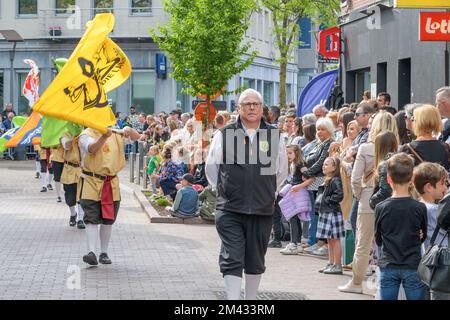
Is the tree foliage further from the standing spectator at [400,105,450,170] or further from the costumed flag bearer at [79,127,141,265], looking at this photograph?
the standing spectator at [400,105,450,170]

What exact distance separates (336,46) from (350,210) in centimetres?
1696

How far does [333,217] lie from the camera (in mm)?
13117

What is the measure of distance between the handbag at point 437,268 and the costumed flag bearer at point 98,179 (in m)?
5.86

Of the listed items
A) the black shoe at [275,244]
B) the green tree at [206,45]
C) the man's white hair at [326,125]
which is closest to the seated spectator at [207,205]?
the black shoe at [275,244]

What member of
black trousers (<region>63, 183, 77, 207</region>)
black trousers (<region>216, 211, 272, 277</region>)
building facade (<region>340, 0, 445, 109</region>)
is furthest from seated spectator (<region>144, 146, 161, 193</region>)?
black trousers (<region>216, 211, 272, 277</region>)

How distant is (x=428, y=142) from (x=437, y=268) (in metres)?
2.59

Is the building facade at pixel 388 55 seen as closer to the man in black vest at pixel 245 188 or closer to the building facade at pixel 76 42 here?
the man in black vest at pixel 245 188

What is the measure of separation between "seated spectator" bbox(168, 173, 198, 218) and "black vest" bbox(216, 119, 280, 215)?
884cm

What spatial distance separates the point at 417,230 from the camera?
8625mm

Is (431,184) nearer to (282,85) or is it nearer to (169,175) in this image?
(169,175)

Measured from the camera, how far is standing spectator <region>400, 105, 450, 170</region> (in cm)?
1022

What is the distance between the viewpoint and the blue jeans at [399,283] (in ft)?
28.0

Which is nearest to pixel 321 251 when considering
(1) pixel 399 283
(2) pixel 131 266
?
(2) pixel 131 266
